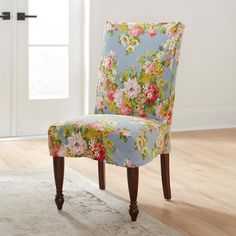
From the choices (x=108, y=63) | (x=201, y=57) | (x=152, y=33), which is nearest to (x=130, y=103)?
(x=108, y=63)

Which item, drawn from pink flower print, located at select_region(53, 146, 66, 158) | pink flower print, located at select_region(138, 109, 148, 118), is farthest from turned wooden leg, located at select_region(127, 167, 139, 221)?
pink flower print, located at select_region(138, 109, 148, 118)

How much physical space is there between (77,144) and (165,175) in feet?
2.05

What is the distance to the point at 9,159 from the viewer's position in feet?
15.2

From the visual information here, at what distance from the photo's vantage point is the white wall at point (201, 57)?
5.69 metres

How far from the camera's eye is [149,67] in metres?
3.57

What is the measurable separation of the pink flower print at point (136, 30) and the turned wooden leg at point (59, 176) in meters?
0.83

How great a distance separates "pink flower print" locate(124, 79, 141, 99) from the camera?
142 inches

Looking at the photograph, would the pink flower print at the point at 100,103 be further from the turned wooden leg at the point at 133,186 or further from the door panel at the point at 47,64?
the door panel at the point at 47,64

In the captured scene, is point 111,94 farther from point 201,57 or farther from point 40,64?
point 201,57

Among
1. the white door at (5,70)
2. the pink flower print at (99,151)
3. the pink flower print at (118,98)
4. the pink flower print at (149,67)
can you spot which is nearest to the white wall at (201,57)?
the white door at (5,70)

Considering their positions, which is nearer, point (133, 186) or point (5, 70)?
point (133, 186)

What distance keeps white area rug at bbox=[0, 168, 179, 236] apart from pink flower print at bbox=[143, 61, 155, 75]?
0.74m

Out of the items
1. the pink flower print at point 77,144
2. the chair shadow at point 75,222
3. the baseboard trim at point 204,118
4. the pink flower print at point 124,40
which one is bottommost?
the chair shadow at point 75,222

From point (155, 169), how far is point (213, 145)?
1.03 m
